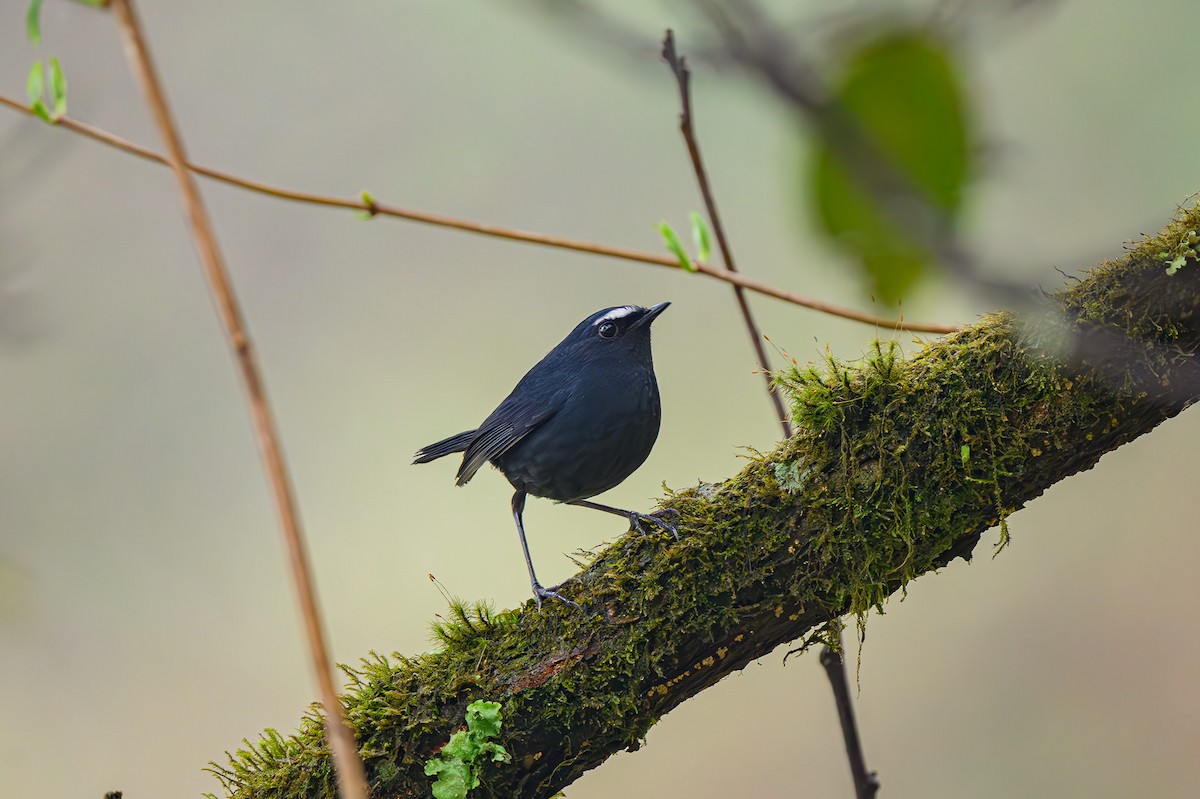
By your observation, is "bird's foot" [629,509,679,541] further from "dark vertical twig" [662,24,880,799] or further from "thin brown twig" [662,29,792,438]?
"thin brown twig" [662,29,792,438]

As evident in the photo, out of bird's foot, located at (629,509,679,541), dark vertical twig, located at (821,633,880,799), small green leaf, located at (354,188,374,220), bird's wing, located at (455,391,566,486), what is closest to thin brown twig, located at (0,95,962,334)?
small green leaf, located at (354,188,374,220)

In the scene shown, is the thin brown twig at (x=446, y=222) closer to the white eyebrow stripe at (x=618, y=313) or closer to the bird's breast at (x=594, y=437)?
the bird's breast at (x=594, y=437)

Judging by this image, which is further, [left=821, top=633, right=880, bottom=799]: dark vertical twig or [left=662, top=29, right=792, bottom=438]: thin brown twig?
[left=821, top=633, right=880, bottom=799]: dark vertical twig

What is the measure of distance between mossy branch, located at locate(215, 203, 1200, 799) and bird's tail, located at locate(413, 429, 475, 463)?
1330mm

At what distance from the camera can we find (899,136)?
582 millimetres

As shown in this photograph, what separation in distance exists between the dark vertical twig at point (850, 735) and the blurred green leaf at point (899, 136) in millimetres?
1517

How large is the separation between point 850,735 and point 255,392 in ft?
5.20

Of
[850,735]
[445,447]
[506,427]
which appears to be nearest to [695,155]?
[850,735]

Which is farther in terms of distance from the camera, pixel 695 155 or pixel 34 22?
pixel 695 155

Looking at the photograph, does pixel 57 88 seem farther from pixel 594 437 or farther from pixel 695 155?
pixel 594 437

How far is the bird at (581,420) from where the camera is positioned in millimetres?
3211

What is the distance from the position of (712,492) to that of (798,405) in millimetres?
335

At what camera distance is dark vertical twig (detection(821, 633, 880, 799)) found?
1.91m

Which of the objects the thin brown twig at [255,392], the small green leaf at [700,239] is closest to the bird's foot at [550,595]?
the small green leaf at [700,239]
